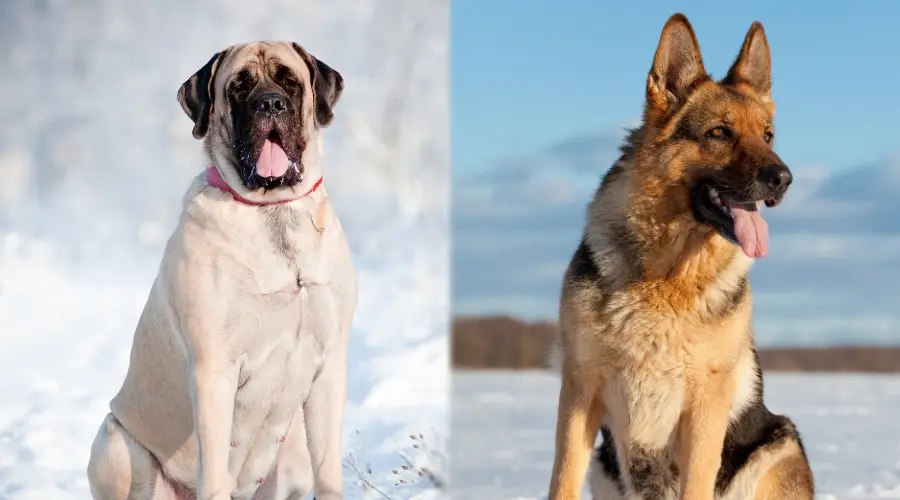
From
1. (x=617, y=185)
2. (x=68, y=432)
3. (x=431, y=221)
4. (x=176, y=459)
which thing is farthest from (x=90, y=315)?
(x=617, y=185)

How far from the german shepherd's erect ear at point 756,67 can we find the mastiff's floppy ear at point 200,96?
1.85 meters

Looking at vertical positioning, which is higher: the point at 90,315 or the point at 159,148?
the point at 159,148

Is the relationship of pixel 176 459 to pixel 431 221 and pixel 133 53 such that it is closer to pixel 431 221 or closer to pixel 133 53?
pixel 431 221

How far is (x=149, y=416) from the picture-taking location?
3.41 m

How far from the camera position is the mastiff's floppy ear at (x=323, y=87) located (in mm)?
3387

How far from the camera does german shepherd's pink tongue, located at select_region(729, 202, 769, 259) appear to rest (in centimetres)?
335

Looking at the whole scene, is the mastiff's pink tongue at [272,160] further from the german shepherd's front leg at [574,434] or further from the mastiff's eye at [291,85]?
the german shepherd's front leg at [574,434]

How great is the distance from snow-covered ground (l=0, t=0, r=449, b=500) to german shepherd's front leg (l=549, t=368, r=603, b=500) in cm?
172

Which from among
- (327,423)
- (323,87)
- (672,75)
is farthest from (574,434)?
(323,87)

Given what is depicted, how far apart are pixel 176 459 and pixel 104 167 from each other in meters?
3.09

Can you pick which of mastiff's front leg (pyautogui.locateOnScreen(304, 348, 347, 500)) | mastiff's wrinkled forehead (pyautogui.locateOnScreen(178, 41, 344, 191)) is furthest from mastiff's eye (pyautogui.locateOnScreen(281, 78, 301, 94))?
mastiff's front leg (pyautogui.locateOnScreen(304, 348, 347, 500))

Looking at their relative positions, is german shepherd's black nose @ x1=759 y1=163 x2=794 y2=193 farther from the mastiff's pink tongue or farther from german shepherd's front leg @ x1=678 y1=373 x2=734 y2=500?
the mastiff's pink tongue

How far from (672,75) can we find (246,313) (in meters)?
1.71

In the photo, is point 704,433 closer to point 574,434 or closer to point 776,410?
point 574,434
